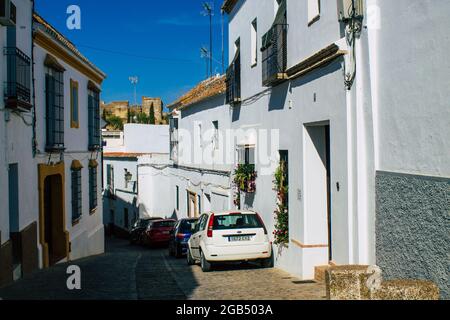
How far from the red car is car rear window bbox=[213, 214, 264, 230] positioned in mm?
13573

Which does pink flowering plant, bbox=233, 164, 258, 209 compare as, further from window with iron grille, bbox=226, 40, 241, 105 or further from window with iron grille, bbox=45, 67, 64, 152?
window with iron grille, bbox=45, 67, 64, 152

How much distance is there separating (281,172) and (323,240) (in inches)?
91.9

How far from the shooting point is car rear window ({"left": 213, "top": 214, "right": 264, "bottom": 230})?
1314 centimetres

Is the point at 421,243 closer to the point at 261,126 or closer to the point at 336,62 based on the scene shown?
the point at 336,62

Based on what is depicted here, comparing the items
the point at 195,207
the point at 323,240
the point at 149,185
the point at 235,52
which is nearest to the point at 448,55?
the point at 323,240

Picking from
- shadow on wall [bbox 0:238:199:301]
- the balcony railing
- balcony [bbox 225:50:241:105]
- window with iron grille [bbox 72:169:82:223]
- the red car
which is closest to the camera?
shadow on wall [bbox 0:238:199:301]

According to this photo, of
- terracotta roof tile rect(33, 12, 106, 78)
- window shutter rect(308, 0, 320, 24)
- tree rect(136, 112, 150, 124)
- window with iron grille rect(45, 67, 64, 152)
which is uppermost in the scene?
tree rect(136, 112, 150, 124)

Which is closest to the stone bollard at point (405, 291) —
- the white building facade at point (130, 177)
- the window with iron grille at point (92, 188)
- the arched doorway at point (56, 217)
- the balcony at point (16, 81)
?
the balcony at point (16, 81)

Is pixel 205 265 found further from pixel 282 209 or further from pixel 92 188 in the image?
pixel 92 188

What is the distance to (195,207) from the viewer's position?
25.8 meters

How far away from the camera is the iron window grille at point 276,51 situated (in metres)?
12.8

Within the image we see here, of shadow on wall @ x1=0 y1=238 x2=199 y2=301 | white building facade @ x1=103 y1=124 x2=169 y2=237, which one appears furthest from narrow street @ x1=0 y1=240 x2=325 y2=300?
white building facade @ x1=103 y1=124 x2=169 y2=237
